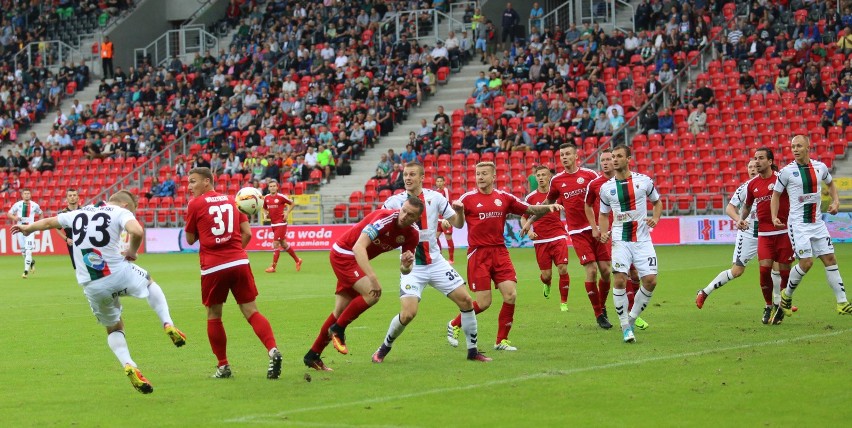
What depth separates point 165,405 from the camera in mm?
9531

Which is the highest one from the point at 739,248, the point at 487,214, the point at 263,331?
the point at 487,214

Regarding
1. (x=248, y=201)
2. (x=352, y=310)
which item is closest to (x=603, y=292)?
(x=352, y=310)

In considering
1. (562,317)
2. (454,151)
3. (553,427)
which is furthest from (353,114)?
(553,427)

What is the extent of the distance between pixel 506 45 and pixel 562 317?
1168 inches

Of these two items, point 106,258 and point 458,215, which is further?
point 458,215

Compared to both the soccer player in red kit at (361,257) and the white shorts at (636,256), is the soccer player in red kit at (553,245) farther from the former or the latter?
the soccer player in red kit at (361,257)

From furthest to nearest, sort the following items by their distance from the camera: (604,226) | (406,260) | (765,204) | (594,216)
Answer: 1. (765,204)
2. (594,216)
3. (604,226)
4. (406,260)

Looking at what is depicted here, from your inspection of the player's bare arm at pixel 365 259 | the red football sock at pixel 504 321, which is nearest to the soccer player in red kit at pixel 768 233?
the red football sock at pixel 504 321

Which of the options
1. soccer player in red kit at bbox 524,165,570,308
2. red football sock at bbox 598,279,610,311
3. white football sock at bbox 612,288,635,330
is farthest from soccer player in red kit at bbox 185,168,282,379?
soccer player in red kit at bbox 524,165,570,308

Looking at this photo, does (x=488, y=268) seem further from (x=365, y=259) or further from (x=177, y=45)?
(x=177, y=45)

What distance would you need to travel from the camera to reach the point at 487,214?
12812 mm

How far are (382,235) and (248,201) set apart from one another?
2383 mm

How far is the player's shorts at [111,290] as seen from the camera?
10438 millimetres

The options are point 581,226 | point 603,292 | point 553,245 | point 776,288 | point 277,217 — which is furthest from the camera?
point 277,217
